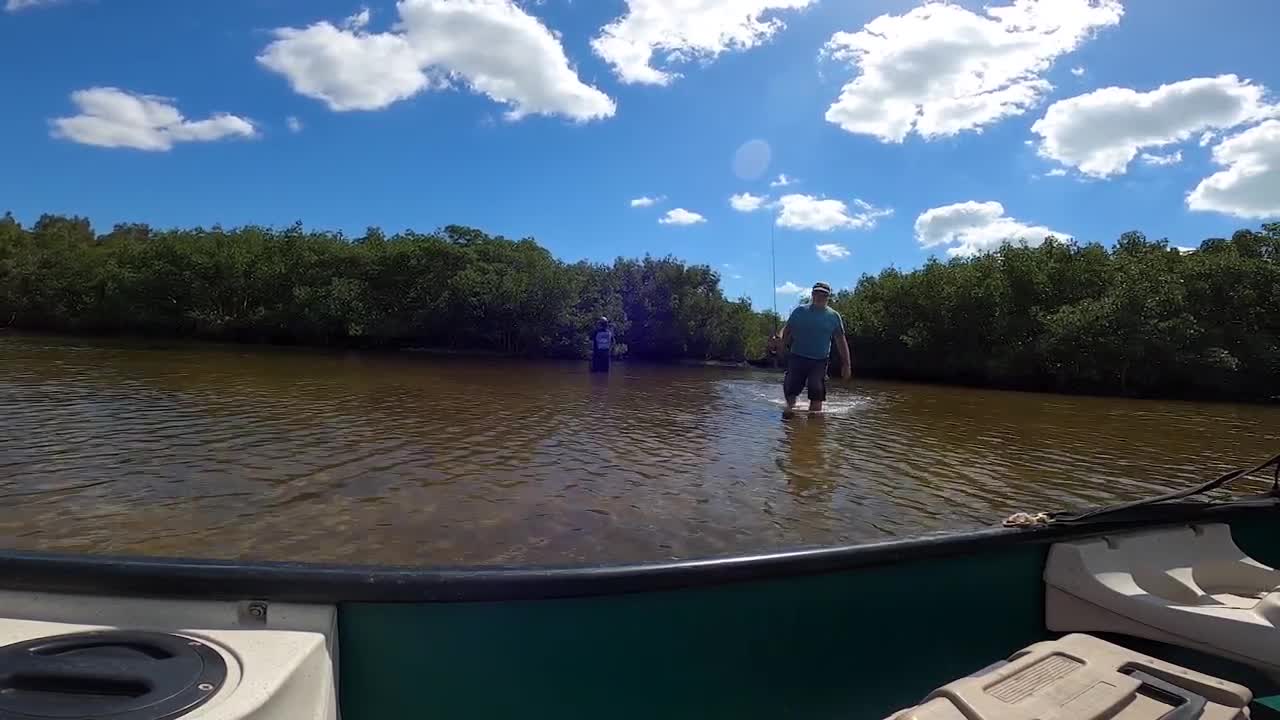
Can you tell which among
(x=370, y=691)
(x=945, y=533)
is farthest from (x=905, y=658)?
(x=370, y=691)

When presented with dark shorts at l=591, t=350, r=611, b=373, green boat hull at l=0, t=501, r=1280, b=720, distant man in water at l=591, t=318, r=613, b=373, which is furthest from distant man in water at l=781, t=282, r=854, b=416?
dark shorts at l=591, t=350, r=611, b=373

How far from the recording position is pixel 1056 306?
33781 millimetres

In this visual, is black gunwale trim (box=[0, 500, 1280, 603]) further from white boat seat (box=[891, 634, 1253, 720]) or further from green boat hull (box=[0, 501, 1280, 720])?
white boat seat (box=[891, 634, 1253, 720])

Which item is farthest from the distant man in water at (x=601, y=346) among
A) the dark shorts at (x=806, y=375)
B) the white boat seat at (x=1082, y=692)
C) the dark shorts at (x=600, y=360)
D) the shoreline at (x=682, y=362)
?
the white boat seat at (x=1082, y=692)

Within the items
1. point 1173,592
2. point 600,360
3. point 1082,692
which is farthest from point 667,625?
point 600,360

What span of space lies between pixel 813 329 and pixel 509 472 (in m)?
6.02

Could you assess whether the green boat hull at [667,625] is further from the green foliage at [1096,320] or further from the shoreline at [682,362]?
the green foliage at [1096,320]

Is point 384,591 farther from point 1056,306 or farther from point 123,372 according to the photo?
point 1056,306

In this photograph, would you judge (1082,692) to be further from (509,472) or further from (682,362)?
(682,362)

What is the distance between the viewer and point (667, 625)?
2.21m

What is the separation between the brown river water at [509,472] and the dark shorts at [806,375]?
61 centimetres

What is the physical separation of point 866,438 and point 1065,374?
24.4 metres

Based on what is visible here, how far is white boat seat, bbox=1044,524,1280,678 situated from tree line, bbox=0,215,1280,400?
1168 inches

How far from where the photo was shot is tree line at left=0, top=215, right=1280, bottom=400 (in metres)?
27.8
